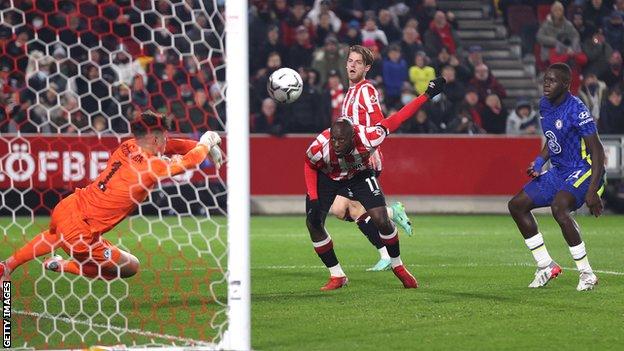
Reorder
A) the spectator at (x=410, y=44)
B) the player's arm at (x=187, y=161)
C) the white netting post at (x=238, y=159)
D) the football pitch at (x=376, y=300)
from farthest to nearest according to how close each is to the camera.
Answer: the spectator at (x=410, y=44) → the player's arm at (x=187, y=161) → the football pitch at (x=376, y=300) → the white netting post at (x=238, y=159)

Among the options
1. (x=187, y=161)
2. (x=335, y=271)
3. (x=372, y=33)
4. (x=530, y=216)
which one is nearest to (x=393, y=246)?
(x=335, y=271)

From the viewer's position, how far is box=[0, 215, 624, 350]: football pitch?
738cm

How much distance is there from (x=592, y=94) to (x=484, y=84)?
5.96 feet

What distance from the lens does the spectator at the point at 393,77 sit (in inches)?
803

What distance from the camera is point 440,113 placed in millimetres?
20016

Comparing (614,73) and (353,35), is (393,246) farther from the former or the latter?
(614,73)

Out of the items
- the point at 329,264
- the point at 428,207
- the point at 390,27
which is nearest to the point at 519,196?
the point at 329,264

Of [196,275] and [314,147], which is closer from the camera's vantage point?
[314,147]

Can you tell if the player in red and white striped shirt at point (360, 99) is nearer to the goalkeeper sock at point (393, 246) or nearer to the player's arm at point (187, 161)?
the goalkeeper sock at point (393, 246)

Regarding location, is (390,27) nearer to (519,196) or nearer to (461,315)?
(519,196)

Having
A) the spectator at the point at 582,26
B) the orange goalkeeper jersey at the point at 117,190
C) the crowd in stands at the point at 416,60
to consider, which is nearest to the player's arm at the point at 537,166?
the orange goalkeeper jersey at the point at 117,190

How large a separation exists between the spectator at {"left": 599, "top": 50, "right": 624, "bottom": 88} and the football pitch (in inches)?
300

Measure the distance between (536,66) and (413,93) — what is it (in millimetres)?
3464

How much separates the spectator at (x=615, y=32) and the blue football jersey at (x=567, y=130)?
13037 mm
